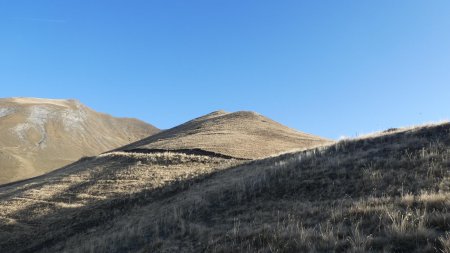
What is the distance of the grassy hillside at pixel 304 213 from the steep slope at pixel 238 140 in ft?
61.7

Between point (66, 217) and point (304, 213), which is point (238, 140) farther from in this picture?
point (304, 213)

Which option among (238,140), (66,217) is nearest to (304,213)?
(66,217)

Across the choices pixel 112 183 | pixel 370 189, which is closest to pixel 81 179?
pixel 112 183

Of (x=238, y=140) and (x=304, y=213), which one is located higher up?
(x=238, y=140)

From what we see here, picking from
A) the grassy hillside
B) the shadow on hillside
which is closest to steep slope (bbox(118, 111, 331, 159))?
the shadow on hillside

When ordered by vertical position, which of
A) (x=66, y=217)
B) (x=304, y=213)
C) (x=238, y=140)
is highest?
(x=238, y=140)

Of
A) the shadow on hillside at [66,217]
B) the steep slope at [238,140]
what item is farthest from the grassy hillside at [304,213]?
the steep slope at [238,140]

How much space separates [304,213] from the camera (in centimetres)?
1221

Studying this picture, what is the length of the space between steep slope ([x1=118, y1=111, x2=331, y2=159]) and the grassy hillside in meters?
18.8

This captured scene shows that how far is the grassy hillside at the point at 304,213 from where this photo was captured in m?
9.60

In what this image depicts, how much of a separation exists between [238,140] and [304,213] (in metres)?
44.1

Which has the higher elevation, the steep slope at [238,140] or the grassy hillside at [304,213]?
the steep slope at [238,140]

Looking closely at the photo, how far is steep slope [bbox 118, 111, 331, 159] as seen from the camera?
49.3 metres

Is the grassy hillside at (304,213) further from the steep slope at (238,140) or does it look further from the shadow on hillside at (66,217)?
the steep slope at (238,140)
